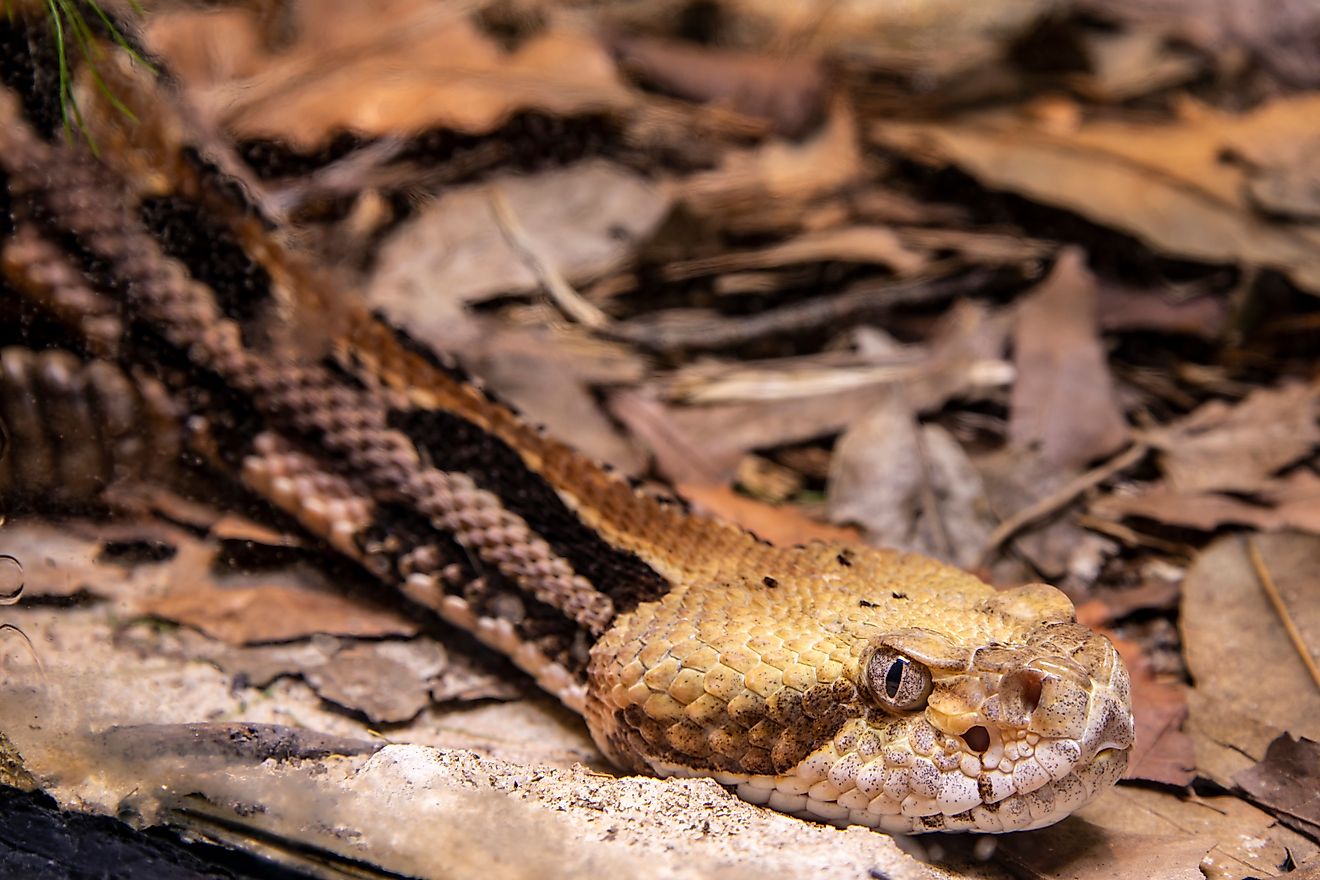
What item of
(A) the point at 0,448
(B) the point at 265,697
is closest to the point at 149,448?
(A) the point at 0,448

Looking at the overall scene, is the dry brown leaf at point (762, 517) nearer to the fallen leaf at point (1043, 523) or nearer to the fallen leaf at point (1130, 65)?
the fallen leaf at point (1043, 523)

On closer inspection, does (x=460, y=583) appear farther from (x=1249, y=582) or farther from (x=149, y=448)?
(x=1249, y=582)

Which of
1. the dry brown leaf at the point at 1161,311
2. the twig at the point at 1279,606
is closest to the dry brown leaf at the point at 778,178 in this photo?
the dry brown leaf at the point at 1161,311

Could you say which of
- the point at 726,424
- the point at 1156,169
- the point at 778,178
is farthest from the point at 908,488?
the point at 1156,169

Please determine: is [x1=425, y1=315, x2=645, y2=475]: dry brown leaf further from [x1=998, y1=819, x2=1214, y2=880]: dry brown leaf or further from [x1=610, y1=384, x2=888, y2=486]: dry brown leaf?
[x1=998, y1=819, x2=1214, y2=880]: dry brown leaf

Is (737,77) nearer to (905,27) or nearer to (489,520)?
(905,27)
